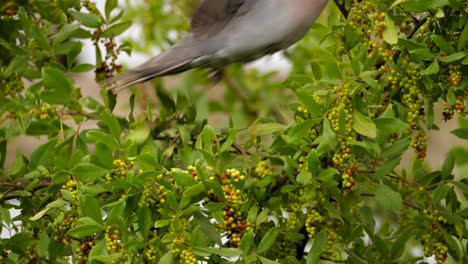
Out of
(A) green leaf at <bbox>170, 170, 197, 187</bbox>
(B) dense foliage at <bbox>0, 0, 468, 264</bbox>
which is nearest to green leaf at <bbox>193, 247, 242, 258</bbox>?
(B) dense foliage at <bbox>0, 0, 468, 264</bbox>

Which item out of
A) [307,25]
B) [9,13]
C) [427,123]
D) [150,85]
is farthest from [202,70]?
[427,123]

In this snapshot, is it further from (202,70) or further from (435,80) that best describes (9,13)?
(435,80)

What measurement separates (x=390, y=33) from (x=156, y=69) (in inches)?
20.0

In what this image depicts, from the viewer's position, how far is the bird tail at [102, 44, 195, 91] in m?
1.97

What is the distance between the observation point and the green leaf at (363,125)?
1674 millimetres

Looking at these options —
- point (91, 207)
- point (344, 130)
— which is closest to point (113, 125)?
point (91, 207)

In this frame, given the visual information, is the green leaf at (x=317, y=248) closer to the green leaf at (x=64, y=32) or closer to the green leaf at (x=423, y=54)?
the green leaf at (x=423, y=54)

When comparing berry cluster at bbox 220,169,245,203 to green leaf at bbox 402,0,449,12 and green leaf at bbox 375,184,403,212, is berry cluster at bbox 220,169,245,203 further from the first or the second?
green leaf at bbox 402,0,449,12

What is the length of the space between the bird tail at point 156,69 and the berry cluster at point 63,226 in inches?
13.5

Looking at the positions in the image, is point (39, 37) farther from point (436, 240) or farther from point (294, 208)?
point (436, 240)

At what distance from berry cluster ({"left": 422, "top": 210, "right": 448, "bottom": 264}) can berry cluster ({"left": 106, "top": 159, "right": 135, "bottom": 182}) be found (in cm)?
54

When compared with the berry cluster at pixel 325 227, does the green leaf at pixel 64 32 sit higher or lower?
higher

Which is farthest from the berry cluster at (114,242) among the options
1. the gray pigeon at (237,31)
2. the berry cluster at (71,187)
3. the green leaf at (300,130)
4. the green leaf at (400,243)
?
the green leaf at (400,243)

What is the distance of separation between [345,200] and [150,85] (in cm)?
52
